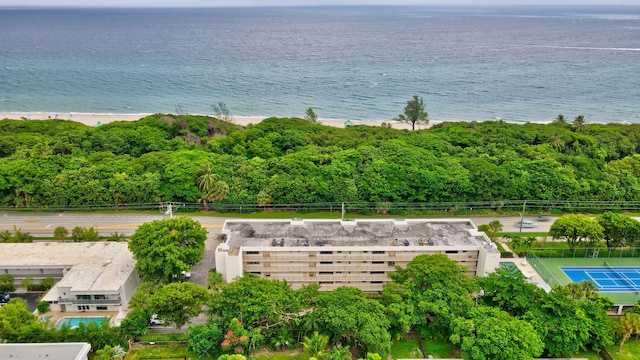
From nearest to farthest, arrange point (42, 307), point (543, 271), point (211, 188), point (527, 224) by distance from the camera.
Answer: point (42, 307) < point (543, 271) < point (527, 224) < point (211, 188)

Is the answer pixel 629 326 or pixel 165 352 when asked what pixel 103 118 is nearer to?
pixel 165 352

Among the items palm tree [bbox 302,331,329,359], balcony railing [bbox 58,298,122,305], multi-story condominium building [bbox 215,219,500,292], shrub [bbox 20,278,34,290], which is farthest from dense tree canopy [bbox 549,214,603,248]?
shrub [bbox 20,278,34,290]

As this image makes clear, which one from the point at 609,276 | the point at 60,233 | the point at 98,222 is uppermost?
the point at 60,233

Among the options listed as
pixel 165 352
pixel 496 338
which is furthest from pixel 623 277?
pixel 165 352

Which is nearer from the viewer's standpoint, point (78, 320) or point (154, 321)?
point (154, 321)

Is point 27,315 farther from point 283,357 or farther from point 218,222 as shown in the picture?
point 218,222

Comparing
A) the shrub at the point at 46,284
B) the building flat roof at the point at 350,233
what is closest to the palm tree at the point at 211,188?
the building flat roof at the point at 350,233

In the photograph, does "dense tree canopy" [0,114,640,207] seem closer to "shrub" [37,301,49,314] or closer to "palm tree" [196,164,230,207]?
"palm tree" [196,164,230,207]
